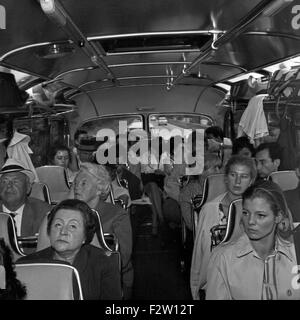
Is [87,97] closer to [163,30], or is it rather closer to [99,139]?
[99,139]

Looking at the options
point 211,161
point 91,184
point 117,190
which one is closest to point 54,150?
point 117,190

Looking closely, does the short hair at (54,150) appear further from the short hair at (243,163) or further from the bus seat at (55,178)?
the short hair at (243,163)

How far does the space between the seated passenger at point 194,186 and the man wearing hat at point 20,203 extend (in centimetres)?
Answer: 152

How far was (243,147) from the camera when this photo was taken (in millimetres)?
4184

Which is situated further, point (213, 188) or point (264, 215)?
point (213, 188)

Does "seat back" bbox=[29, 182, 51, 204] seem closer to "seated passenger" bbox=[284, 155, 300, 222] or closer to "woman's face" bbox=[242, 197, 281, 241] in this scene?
"seated passenger" bbox=[284, 155, 300, 222]

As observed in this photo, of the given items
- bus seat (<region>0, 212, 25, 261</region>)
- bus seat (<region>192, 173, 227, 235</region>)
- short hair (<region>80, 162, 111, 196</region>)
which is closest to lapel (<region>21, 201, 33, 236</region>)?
short hair (<region>80, 162, 111, 196</region>)

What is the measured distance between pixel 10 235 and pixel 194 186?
7.51ft

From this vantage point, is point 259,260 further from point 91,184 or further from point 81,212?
point 91,184

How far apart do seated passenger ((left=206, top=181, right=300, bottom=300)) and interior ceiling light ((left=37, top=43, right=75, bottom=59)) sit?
2.28 metres

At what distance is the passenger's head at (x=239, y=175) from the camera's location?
9.76ft

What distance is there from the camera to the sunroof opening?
3.66 meters

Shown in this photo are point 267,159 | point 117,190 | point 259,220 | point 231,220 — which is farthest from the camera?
point 117,190

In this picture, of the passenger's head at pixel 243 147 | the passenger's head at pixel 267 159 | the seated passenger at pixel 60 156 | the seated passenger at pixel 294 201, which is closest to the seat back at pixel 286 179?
the seated passenger at pixel 294 201
